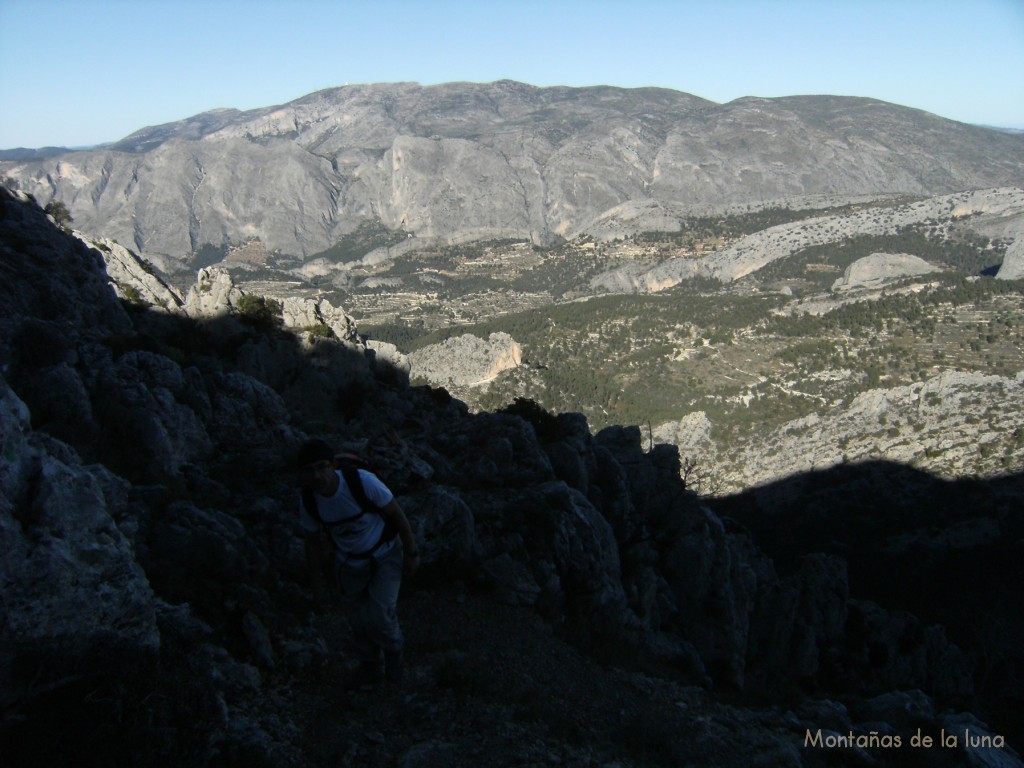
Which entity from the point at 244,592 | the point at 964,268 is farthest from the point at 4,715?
the point at 964,268

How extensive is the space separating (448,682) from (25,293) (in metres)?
18.8

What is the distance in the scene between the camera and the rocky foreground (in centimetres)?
655

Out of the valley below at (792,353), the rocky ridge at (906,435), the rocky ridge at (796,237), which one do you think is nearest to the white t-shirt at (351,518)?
the valley below at (792,353)

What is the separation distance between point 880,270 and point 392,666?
448ft

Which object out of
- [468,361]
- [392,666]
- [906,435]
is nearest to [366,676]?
[392,666]

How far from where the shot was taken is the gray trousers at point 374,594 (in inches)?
319

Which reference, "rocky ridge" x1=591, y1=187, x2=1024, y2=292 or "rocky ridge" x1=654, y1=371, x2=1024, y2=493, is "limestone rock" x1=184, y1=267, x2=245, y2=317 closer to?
"rocky ridge" x1=654, y1=371, x2=1024, y2=493

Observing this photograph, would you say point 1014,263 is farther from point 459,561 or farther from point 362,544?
point 362,544

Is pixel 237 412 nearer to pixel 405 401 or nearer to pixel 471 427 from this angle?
pixel 471 427

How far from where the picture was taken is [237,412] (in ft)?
58.7

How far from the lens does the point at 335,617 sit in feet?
34.0

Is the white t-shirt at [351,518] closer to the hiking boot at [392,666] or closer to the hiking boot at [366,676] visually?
the hiking boot at [392,666]

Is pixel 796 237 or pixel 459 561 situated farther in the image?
pixel 796 237

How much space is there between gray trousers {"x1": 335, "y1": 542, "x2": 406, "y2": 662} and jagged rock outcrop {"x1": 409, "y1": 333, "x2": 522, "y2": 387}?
265 feet
